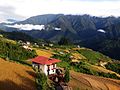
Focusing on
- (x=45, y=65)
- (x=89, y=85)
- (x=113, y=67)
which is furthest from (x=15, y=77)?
(x=113, y=67)

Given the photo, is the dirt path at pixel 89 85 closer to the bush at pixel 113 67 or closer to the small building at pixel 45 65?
the small building at pixel 45 65

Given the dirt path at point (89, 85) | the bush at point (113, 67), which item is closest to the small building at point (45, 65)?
the dirt path at point (89, 85)

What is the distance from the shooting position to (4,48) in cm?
10238

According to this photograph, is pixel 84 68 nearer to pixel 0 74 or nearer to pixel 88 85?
pixel 88 85

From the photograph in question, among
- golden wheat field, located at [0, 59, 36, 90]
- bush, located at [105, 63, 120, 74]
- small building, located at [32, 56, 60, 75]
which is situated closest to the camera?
golden wheat field, located at [0, 59, 36, 90]

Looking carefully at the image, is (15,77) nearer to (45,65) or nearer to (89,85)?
(45,65)

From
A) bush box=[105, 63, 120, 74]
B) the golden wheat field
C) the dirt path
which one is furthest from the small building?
Answer: bush box=[105, 63, 120, 74]

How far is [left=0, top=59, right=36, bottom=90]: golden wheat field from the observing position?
168ft

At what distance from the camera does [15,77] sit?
184 ft

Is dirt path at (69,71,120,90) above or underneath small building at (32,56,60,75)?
underneath

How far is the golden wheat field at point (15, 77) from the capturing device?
168ft

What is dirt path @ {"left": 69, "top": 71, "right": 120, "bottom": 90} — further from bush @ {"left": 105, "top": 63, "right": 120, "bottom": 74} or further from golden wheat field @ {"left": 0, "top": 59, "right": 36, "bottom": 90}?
bush @ {"left": 105, "top": 63, "right": 120, "bottom": 74}

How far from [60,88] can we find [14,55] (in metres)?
46.2

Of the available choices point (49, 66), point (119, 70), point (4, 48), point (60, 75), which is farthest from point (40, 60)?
point (119, 70)
